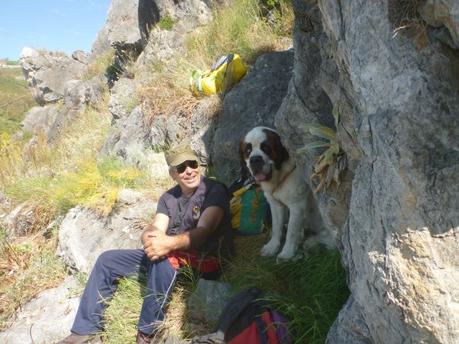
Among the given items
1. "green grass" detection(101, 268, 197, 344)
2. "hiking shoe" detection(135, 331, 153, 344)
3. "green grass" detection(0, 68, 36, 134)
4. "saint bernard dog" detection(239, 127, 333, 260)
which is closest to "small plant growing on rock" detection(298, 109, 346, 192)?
"saint bernard dog" detection(239, 127, 333, 260)

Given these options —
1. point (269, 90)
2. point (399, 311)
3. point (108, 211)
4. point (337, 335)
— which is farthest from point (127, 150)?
point (399, 311)

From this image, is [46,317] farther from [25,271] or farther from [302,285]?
[302,285]

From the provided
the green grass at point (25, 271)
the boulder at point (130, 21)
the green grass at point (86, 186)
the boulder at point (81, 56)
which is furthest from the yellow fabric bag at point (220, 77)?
the boulder at point (81, 56)

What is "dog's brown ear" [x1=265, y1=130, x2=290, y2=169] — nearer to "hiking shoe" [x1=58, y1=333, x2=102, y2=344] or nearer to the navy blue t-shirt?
the navy blue t-shirt

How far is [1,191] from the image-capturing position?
779cm

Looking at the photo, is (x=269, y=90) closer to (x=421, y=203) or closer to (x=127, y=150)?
(x=127, y=150)

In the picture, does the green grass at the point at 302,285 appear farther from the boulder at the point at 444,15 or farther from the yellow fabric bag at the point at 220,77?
the yellow fabric bag at the point at 220,77

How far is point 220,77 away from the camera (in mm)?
6762

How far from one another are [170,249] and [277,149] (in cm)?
123

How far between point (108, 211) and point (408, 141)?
15.3ft

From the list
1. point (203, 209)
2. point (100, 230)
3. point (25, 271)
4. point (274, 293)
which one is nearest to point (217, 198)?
point (203, 209)

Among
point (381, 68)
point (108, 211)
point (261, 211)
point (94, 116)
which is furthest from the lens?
point (94, 116)

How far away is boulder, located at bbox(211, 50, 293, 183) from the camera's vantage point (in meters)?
5.86

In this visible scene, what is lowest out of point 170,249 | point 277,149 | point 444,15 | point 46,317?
point 46,317
